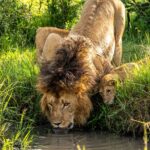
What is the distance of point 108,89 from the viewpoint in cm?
854

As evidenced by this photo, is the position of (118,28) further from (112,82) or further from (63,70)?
(63,70)

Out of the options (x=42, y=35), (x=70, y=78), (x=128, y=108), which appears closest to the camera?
(x=70, y=78)

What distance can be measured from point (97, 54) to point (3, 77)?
4.44 ft

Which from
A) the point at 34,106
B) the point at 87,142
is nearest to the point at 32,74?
the point at 34,106

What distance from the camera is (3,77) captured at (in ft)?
30.7

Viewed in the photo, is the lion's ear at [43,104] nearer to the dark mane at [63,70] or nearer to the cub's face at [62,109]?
the cub's face at [62,109]

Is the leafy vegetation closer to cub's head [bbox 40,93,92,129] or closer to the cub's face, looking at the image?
cub's head [bbox 40,93,92,129]

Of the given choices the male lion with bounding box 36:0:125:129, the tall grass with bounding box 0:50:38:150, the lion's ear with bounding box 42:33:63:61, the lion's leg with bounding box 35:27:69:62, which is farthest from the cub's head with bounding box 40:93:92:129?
the lion's leg with bounding box 35:27:69:62

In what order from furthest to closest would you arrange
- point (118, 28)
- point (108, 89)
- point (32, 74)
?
point (118, 28) → point (32, 74) → point (108, 89)

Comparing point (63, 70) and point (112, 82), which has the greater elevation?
point (63, 70)

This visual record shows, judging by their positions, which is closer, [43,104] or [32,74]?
[43,104]

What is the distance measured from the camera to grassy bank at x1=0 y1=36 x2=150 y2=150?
27.2 feet

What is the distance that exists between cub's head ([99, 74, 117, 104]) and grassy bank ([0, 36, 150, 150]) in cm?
8

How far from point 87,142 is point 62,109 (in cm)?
51
